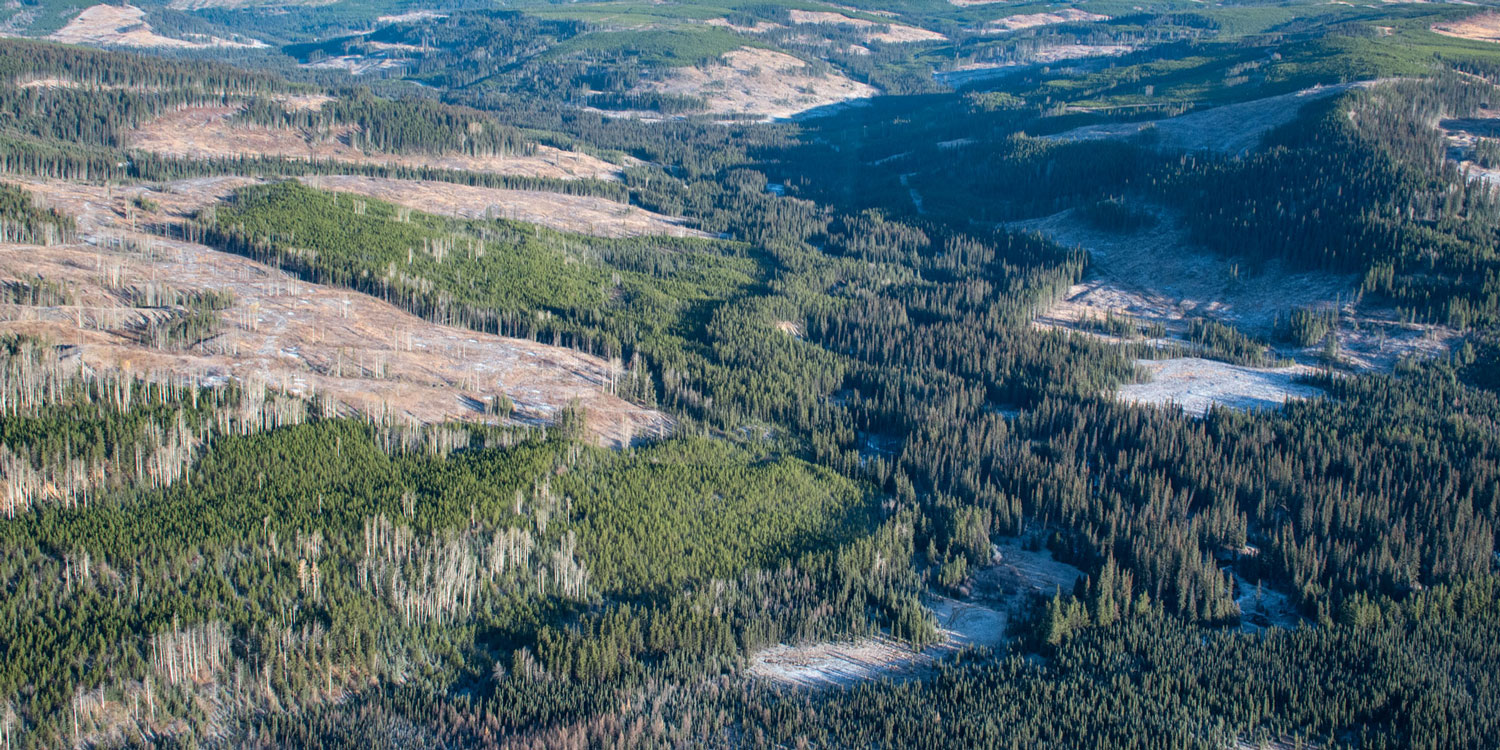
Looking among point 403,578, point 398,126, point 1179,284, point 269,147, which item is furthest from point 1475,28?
point 403,578

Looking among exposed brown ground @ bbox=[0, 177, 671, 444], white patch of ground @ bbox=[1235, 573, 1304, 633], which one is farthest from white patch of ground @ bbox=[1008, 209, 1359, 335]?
exposed brown ground @ bbox=[0, 177, 671, 444]

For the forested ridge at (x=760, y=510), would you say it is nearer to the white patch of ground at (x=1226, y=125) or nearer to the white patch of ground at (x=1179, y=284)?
the white patch of ground at (x=1179, y=284)

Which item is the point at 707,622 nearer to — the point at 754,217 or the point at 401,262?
the point at 401,262

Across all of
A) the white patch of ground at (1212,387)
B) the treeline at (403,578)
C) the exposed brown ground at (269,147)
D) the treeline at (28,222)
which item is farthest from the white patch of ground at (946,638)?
A: the exposed brown ground at (269,147)

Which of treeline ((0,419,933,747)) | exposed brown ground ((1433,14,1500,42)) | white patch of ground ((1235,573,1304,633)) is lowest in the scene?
white patch of ground ((1235,573,1304,633))

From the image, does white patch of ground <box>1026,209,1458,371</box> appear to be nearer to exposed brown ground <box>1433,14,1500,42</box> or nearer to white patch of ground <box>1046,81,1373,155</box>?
white patch of ground <box>1046,81,1373,155</box>

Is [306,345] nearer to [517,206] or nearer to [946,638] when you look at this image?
[946,638]
